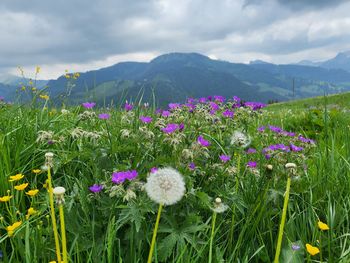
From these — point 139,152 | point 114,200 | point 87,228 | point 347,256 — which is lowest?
point 347,256

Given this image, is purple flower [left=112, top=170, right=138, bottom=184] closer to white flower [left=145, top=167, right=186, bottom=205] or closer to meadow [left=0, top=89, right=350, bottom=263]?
meadow [left=0, top=89, right=350, bottom=263]

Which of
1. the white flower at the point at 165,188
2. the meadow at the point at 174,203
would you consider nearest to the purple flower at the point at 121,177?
the meadow at the point at 174,203

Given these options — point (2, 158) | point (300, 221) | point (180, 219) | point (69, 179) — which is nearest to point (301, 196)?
point (300, 221)

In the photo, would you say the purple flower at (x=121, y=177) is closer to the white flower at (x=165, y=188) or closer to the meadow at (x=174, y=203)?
the meadow at (x=174, y=203)

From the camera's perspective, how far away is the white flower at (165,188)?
156 centimetres

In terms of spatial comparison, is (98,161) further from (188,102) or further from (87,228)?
(188,102)

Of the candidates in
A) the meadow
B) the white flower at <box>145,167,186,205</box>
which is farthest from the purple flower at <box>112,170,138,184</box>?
the white flower at <box>145,167,186,205</box>

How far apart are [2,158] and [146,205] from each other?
2.07 meters

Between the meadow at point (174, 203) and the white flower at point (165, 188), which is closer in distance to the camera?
the white flower at point (165, 188)

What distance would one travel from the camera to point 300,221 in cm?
308

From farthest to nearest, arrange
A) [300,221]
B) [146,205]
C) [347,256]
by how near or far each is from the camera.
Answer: [300,221] → [347,256] → [146,205]

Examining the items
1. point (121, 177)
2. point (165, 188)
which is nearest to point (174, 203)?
point (165, 188)

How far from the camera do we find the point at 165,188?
158 centimetres

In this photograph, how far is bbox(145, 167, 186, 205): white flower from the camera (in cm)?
156
